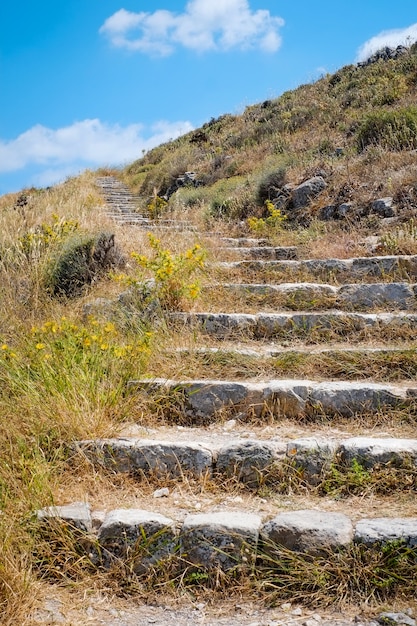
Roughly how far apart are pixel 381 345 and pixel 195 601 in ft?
9.33

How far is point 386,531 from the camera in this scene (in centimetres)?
275

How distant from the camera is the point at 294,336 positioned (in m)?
5.20

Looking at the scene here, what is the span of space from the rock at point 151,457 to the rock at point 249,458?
0.36 feet

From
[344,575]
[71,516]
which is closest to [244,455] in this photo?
[344,575]

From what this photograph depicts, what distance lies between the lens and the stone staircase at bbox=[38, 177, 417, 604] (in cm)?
289

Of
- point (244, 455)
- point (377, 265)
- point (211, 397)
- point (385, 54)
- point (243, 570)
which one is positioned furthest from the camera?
point (385, 54)

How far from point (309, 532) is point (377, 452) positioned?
2.62 ft

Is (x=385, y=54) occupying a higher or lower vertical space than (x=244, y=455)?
higher

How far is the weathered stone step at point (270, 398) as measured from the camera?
4.01 metres

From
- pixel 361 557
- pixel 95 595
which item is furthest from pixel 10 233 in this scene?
pixel 361 557

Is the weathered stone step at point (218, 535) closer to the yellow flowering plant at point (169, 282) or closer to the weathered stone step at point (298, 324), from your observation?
the weathered stone step at point (298, 324)

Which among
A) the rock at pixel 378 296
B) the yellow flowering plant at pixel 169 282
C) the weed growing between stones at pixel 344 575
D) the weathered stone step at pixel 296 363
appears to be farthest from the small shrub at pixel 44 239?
the weed growing between stones at pixel 344 575

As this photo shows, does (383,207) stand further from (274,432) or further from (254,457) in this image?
(254,457)

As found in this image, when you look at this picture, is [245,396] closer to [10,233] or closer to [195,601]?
[195,601]
